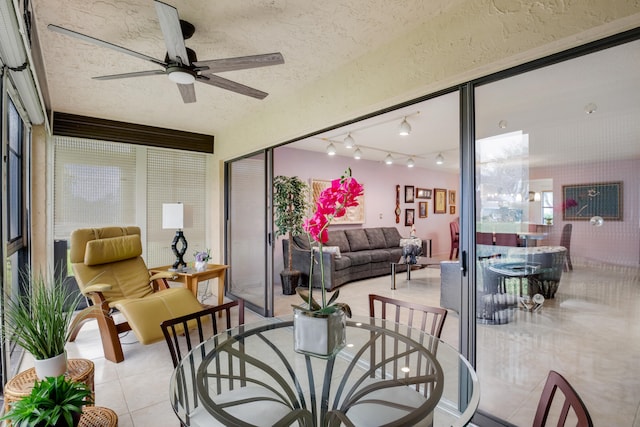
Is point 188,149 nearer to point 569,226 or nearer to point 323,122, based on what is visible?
point 323,122

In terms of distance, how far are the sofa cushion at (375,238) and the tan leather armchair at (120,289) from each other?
4137 mm

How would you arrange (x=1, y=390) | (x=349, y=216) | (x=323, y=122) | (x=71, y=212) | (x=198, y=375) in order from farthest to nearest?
(x=349, y=216)
(x=71, y=212)
(x=323, y=122)
(x=1, y=390)
(x=198, y=375)

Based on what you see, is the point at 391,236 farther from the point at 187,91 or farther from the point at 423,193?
the point at 187,91

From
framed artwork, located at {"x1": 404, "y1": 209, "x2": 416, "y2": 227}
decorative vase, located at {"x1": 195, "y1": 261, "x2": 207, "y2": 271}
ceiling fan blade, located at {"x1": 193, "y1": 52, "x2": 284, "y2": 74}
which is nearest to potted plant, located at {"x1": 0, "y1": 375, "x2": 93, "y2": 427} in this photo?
ceiling fan blade, located at {"x1": 193, "y1": 52, "x2": 284, "y2": 74}

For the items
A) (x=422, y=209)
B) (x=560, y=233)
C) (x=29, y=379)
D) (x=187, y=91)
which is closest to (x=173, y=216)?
(x=187, y=91)

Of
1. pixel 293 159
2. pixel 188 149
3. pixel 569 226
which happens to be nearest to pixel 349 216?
pixel 293 159

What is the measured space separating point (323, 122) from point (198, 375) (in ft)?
7.17

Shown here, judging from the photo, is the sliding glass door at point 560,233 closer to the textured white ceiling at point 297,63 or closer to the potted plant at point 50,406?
the textured white ceiling at point 297,63

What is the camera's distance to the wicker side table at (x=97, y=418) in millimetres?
1613

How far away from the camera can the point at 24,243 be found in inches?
134

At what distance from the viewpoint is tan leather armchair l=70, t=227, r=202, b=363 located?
262 cm

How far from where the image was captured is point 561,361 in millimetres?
1706

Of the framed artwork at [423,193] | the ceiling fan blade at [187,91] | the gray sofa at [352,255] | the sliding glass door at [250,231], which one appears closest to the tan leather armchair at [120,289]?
the sliding glass door at [250,231]

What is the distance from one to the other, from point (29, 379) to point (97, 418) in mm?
464
